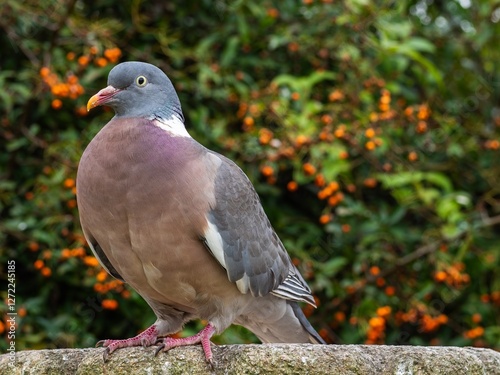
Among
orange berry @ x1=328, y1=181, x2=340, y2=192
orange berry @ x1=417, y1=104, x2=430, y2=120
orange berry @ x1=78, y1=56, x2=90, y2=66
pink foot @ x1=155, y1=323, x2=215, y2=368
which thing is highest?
pink foot @ x1=155, y1=323, x2=215, y2=368

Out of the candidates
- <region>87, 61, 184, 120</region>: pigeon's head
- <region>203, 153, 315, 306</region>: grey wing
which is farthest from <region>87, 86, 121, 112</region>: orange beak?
<region>203, 153, 315, 306</region>: grey wing

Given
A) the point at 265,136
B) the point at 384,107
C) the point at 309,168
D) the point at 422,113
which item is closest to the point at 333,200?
the point at 309,168

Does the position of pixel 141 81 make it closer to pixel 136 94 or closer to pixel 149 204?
pixel 136 94

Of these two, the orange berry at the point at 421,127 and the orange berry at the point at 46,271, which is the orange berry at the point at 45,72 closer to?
the orange berry at the point at 46,271

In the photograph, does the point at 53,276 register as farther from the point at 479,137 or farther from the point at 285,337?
the point at 479,137

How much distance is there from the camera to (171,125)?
145 inches

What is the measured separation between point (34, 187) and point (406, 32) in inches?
92.4

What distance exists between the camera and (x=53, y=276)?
506cm

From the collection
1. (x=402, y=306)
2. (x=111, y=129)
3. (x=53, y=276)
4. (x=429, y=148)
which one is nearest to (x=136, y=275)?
(x=111, y=129)

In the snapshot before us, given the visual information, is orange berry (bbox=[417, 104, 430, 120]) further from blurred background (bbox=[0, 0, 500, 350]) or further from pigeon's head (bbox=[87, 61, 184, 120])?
pigeon's head (bbox=[87, 61, 184, 120])

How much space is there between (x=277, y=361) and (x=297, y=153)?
233 centimetres

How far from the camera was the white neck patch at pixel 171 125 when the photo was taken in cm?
363

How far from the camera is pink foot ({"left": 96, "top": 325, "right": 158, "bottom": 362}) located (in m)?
3.06

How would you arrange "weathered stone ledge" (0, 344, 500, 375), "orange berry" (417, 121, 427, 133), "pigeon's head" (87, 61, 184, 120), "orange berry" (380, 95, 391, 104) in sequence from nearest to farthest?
"weathered stone ledge" (0, 344, 500, 375)
"pigeon's head" (87, 61, 184, 120)
"orange berry" (380, 95, 391, 104)
"orange berry" (417, 121, 427, 133)
